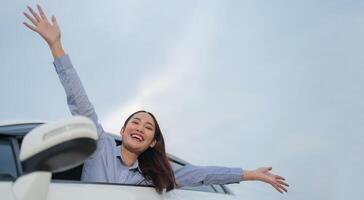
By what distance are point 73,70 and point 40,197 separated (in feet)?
4.43

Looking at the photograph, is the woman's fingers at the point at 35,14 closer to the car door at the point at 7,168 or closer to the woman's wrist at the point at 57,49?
the woman's wrist at the point at 57,49

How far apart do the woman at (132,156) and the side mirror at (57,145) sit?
1134mm

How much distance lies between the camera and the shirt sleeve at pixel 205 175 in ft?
9.64

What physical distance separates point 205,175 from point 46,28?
4.34ft

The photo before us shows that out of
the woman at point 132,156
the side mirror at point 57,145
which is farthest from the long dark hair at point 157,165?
the side mirror at point 57,145

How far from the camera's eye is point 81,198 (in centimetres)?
190

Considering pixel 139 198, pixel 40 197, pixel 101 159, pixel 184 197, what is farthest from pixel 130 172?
pixel 40 197

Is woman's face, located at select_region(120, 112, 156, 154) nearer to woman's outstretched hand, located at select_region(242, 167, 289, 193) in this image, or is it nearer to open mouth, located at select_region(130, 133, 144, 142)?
open mouth, located at select_region(130, 133, 144, 142)

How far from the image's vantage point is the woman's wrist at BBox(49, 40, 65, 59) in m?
2.51

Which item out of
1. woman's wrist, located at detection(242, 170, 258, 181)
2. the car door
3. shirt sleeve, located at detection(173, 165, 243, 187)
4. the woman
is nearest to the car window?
the car door

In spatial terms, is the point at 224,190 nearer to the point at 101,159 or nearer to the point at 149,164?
the point at 149,164

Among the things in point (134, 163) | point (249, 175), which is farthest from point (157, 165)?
point (249, 175)

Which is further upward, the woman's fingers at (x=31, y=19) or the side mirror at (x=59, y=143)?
the woman's fingers at (x=31, y=19)

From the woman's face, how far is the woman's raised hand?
0.72 meters
